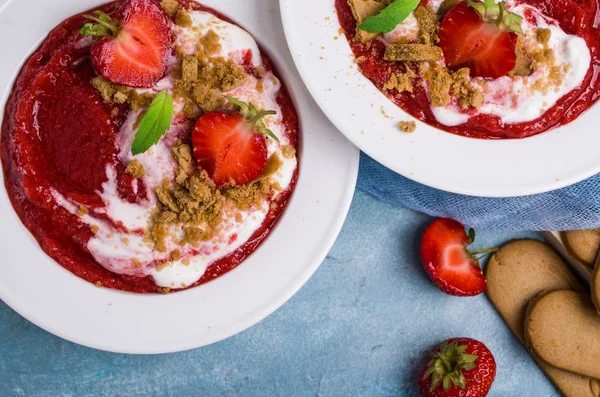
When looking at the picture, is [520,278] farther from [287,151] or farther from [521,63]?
[287,151]

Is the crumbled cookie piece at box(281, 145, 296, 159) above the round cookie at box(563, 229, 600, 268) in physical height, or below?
above

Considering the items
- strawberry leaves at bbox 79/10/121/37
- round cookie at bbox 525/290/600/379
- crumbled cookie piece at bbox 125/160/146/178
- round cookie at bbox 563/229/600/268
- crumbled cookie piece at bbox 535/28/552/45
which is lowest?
round cookie at bbox 525/290/600/379

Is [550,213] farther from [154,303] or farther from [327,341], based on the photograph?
[154,303]

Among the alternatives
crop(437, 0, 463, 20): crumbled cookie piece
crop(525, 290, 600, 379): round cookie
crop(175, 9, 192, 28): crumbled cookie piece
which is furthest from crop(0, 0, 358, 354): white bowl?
crop(525, 290, 600, 379): round cookie

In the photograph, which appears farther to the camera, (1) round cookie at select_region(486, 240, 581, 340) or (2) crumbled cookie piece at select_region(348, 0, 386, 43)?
(1) round cookie at select_region(486, 240, 581, 340)

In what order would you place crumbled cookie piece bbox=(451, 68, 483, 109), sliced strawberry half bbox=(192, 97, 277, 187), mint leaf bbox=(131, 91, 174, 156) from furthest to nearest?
crumbled cookie piece bbox=(451, 68, 483, 109)
sliced strawberry half bbox=(192, 97, 277, 187)
mint leaf bbox=(131, 91, 174, 156)

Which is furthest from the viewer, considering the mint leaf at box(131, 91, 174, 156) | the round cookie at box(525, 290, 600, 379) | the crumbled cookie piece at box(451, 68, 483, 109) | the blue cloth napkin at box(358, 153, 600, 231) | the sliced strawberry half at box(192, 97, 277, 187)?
the round cookie at box(525, 290, 600, 379)

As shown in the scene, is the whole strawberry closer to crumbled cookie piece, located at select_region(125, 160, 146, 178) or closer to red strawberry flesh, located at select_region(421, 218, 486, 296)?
red strawberry flesh, located at select_region(421, 218, 486, 296)

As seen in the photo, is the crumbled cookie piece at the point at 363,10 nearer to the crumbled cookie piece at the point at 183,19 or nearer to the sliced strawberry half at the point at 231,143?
the sliced strawberry half at the point at 231,143
